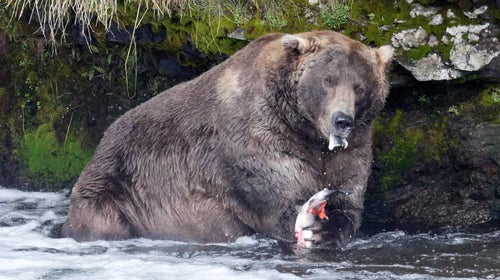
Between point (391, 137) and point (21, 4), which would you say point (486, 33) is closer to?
point (391, 137)

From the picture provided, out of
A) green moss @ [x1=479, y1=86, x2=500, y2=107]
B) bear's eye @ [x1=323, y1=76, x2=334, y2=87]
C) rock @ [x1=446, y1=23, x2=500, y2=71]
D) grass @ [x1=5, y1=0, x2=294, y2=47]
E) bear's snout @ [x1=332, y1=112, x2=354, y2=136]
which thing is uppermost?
grass @ [x1=5, y1=0, x2=294, y2=47]

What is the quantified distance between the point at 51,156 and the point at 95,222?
89.8 inches

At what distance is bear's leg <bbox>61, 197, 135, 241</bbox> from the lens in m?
9.10

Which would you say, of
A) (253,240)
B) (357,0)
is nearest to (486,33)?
(357,0)

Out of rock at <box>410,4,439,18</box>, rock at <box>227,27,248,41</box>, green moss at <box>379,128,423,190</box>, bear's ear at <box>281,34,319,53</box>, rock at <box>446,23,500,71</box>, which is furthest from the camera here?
rock at <box>227,27,248,41</box>

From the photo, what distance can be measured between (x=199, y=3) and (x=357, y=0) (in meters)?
1.49

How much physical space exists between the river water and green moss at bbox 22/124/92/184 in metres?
1.73

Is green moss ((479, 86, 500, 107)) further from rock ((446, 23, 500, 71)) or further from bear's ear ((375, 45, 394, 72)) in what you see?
bear's ear ((375, 45, 394, 72))

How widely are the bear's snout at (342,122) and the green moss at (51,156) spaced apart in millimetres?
3931

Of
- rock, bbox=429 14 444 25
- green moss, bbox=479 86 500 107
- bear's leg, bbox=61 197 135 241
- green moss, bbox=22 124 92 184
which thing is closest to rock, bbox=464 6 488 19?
rock, bbox=429 14 444 25

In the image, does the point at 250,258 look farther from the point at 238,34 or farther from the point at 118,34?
the point at 118,34

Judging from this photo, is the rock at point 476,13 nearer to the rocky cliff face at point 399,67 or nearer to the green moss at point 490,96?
the rocky cliff face at point 399,67

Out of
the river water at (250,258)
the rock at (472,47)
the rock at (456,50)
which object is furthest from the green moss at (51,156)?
the rock at (472,47)

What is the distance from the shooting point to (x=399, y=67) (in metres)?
9.24
